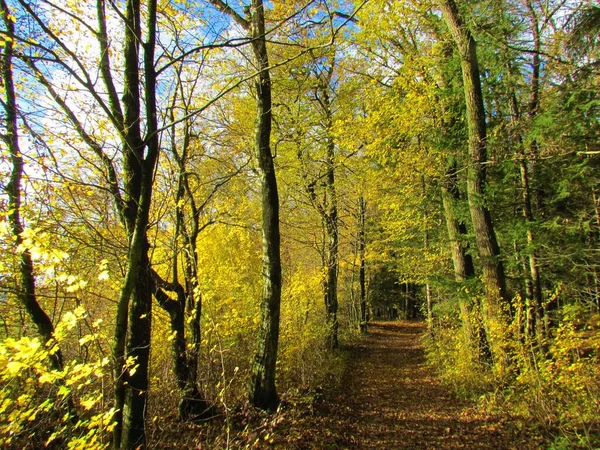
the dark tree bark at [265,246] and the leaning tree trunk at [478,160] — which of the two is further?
the leaning tree trunk at [478,160]

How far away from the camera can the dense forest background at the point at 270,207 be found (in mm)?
2658

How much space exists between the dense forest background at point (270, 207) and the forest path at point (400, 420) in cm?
48

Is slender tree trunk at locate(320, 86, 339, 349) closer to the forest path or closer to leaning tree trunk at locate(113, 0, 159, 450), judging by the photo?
the forest path

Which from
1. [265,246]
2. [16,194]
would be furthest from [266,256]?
[16,194]

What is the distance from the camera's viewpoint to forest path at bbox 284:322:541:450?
4.53m

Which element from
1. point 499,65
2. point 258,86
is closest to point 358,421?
point 258,86

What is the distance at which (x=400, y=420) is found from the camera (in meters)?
5.53

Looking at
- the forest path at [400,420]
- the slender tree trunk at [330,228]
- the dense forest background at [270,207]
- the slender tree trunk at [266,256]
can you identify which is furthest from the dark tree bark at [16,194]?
the slender tree trunk at [330,228]

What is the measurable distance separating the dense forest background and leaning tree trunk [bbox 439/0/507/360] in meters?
0.04

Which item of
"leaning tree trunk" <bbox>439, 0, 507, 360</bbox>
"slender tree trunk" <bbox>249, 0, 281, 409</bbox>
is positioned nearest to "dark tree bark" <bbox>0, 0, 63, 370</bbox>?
"slender tree trunk" <bbox>249, 0, 281, 409</bbox>

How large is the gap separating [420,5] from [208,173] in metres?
6.96

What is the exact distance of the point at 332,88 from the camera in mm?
9438

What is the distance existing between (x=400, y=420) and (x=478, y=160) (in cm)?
519

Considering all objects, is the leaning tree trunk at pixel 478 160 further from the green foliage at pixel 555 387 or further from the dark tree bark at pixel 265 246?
the dark tree bark at pixel 265 246
